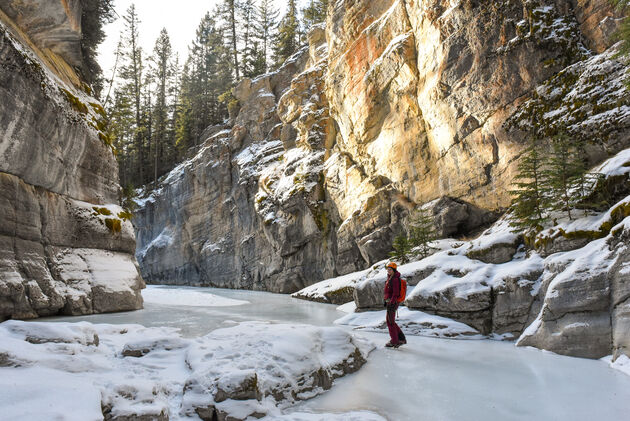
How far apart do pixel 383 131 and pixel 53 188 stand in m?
17.5

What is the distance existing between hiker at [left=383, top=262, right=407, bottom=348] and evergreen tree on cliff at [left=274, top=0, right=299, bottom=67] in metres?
46.1

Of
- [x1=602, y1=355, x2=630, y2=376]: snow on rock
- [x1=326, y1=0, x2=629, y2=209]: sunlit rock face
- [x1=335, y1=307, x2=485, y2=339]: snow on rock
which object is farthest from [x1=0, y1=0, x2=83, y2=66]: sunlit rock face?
[x1=602, y1=355, x2=630, y2=376]: snow on rock

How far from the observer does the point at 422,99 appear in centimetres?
1948

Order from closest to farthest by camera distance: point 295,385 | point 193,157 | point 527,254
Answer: point 295,385 < point 527,254 < point 193,157

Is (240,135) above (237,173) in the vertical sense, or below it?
above

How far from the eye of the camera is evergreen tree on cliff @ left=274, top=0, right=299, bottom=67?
48.2 meters

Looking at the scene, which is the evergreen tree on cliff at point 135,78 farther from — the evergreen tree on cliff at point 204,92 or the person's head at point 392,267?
the person's head at point 392,267

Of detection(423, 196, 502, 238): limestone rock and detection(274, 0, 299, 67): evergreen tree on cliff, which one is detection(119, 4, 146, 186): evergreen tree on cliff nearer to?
detection(274, 0, 299, 67): evergreen tree on cliff

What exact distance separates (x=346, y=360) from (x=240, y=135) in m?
37.3

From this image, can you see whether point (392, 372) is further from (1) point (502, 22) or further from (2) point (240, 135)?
(2) point (240, 135)

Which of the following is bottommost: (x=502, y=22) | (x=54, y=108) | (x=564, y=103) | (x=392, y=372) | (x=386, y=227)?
(x=392, y=372)

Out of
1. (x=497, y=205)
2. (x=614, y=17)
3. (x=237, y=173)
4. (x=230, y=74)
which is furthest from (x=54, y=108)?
(x=230, y=74)

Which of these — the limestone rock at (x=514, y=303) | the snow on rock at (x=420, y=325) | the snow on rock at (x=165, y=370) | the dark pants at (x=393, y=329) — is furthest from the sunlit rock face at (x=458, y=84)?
the snow on rock at (x=165, y=370)

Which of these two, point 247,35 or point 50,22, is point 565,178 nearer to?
point 50,22
